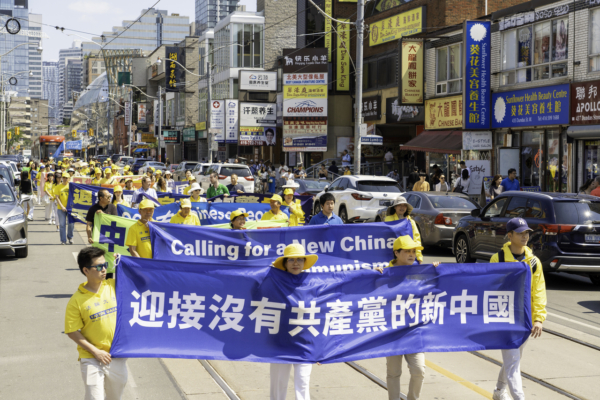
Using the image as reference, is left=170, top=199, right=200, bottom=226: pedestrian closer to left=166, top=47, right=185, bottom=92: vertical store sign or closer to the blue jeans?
the blue jeans

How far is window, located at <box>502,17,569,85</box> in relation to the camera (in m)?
23.9

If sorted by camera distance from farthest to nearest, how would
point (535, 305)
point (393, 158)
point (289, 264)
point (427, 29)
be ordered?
1. point (393, 158)
2. point (427, 29)
3. point (535, 305)
4. point (289, 264)

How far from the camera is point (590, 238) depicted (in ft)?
39.3

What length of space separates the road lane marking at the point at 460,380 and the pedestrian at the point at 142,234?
3.79 meters

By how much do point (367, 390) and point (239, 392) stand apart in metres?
1.19

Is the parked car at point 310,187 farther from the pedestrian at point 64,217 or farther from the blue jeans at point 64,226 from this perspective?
the blue jeans at point 64,226

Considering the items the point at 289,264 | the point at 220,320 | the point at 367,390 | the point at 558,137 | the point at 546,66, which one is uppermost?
the point at 546,66

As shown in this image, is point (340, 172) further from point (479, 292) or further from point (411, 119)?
point (479, 292)

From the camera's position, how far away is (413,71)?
32.0 metres

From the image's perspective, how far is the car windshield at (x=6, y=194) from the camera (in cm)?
1603

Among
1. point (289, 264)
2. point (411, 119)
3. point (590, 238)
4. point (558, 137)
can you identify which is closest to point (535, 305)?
point (289, 264)

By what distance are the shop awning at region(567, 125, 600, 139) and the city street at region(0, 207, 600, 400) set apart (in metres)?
12.9

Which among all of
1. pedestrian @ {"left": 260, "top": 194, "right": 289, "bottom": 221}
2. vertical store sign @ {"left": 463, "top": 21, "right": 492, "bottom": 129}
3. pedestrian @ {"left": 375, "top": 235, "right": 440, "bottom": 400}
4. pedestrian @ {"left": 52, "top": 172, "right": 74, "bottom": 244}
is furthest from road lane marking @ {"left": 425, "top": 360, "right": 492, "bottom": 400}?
vertical store sign @ {"left": 463, "top": 21, "right": 492, "bottom": 129}

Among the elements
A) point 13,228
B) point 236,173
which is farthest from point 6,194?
point 236,173
